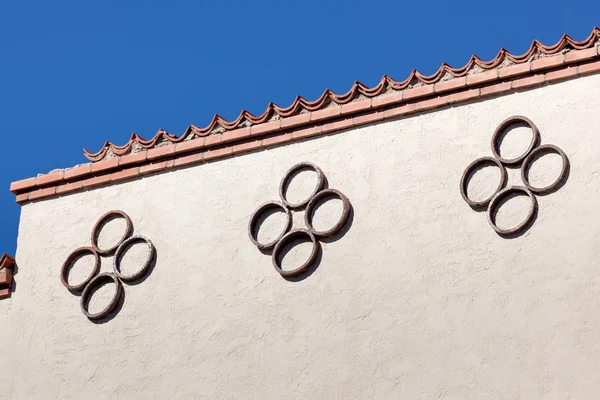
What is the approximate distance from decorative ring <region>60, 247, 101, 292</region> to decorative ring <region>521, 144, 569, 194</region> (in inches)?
115

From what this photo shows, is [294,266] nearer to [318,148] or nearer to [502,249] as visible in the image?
[318,148]

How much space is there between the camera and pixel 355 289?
305 inches

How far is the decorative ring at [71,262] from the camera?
28.5 ft

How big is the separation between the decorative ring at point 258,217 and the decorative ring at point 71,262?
1.16 m

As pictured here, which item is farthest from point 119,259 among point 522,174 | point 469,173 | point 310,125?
point 522,174

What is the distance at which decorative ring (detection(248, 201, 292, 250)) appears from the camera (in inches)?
320

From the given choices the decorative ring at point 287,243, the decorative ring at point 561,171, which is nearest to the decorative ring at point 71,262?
the decorative ring at point 287,243

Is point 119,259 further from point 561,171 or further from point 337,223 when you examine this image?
point 561,171

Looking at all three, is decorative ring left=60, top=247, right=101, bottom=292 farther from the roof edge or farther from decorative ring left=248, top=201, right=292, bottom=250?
decorative ring left=248, top=201, right=292, bottom=250

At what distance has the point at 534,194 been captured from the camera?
A: 742cm

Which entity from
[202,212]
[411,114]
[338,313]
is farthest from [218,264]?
[411,114]

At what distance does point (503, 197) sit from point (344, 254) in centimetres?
102

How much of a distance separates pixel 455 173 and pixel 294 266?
1133 millimetres

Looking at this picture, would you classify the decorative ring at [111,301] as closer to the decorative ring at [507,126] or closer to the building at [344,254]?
the building at [344,254]
